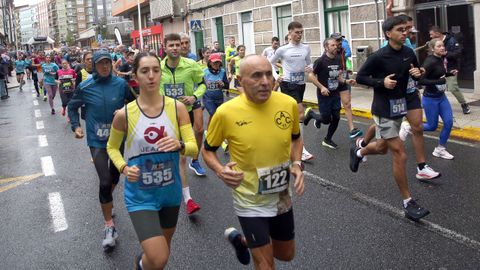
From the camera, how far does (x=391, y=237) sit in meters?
4.71

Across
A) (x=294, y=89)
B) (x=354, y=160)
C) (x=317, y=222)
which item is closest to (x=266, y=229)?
(x=317, y=222)

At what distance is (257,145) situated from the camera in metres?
3.36

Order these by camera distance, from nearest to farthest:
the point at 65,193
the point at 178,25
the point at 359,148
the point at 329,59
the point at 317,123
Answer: the point at 359,148 < the point at 65,193 < the point at 329,59 < the point at 317,123 < the point at 178,25

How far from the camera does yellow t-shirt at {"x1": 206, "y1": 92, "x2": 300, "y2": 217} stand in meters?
3.37

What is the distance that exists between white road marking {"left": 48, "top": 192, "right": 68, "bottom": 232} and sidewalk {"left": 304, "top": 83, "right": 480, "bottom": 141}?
6409 mm

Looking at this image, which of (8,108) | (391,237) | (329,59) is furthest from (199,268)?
(8,108)

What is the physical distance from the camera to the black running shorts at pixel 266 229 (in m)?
3.34

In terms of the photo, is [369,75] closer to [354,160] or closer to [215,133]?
[354,160]

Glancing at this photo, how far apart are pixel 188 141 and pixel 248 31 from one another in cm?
2126

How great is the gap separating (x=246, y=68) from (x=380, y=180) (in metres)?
3.84

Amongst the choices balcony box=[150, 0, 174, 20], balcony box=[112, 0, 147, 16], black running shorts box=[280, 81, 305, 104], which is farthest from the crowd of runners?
balcony box=[112, 0, 147, 16]

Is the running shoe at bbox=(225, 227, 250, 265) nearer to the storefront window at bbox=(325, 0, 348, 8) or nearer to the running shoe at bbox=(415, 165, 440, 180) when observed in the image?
the running shoe at bbox=(415, 165, 440, 180)

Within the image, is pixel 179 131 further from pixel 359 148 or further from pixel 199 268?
pixel 359 148

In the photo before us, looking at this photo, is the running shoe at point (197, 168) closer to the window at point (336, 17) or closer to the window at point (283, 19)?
the window at point (336, 17)
